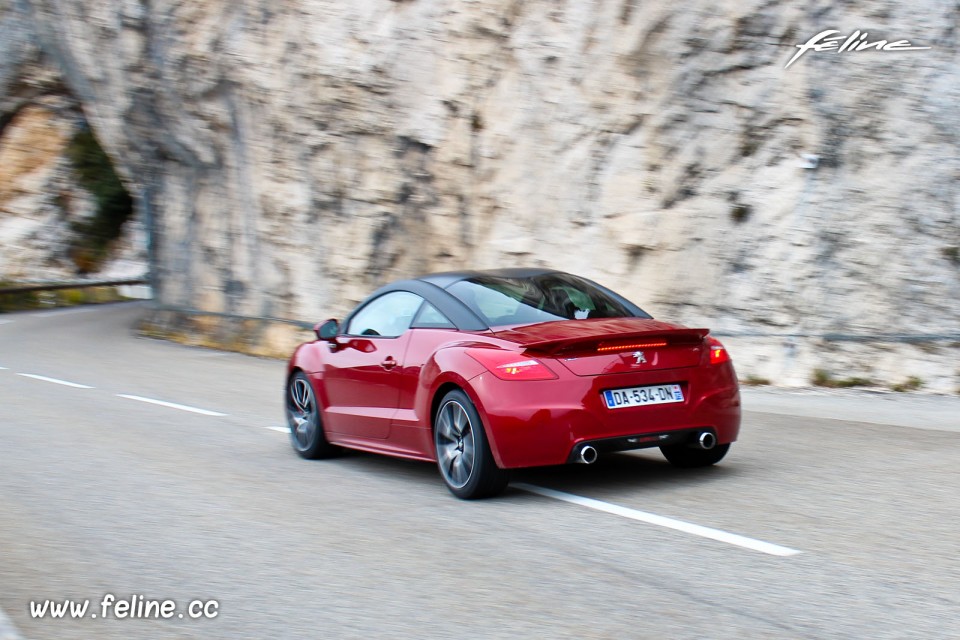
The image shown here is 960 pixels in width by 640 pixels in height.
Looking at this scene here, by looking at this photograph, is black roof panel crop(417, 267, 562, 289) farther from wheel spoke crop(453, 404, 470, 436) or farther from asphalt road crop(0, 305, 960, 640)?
asphalt road crop(0, 305, 960, 640)

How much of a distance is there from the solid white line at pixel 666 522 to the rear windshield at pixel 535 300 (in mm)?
1006

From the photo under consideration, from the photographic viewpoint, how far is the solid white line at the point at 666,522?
5.43 metres

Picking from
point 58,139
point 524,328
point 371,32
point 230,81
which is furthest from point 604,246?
point 58,139

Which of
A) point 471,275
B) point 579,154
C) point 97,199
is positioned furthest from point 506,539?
point 97,199

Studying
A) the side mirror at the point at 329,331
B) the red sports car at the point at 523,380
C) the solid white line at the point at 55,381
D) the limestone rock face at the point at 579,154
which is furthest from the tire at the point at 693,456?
the solid white line at the point at 55,381

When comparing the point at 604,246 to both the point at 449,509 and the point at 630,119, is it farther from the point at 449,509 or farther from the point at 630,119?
the point at 449,509

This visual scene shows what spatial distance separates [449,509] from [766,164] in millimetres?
8112

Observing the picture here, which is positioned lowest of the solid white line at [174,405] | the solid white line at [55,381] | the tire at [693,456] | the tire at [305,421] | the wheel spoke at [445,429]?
the solid white line at [55,381]

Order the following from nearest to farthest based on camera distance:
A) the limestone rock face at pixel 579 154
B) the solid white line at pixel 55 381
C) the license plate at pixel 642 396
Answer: the license plate at pixel 642 396 → the limestone rock face at pixel 579 154 → the solid white line at pixel 55 381

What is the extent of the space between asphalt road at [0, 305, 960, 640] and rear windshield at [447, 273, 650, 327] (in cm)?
101

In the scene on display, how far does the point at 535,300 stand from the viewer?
291 inches

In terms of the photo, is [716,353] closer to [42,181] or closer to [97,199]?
[97,199]

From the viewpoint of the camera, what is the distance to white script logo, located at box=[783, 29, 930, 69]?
42.1 ft

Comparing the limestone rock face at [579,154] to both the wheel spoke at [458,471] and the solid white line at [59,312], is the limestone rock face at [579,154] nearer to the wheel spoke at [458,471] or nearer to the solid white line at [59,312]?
the wheel spoke at [458,471]
